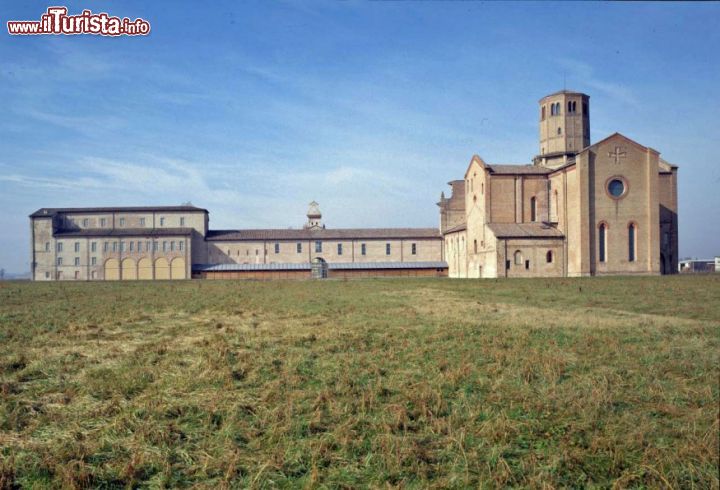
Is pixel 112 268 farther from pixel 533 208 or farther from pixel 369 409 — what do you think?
pixel 369 409

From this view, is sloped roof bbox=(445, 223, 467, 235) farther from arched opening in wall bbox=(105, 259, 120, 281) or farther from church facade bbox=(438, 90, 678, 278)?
arched opening in wall bbox=(105, 259, 120, 281)

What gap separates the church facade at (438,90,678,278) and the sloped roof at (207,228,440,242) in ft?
60.0

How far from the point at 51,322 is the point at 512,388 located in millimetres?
13365

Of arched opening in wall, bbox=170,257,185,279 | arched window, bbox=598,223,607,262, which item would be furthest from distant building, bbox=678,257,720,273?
arched opening in wall, bbox=170,257,185,279

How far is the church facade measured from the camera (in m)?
44.5

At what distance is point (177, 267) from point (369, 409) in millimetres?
61801

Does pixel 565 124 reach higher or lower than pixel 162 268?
higher

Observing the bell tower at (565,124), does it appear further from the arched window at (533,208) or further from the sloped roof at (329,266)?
the sloped roof at (329,266)

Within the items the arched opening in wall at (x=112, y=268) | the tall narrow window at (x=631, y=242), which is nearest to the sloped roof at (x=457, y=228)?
the tall narrow window at (x=631, y=242)

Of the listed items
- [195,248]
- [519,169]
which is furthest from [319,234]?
[519,169]

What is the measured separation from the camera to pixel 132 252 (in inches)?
2510

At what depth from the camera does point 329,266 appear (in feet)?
222

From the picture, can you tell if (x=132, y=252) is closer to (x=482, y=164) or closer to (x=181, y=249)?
(x=181, y=249)

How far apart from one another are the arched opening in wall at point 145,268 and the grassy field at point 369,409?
5493 centimetres
